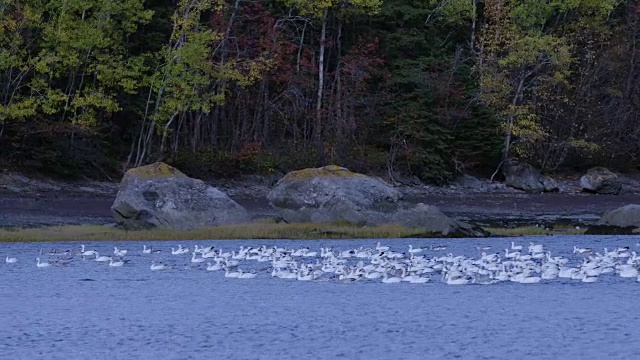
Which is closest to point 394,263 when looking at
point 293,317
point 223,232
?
point 293,317

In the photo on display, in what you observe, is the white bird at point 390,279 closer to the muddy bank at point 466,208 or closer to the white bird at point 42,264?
the white bird at point 42,264

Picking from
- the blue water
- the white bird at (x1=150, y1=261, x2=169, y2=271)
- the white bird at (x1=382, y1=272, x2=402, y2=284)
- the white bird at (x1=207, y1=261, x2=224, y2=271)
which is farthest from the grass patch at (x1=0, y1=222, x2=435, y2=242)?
the white bird at (x1=382, y1=272, x2=402, y2=284)

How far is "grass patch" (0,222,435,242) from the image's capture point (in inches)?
1641

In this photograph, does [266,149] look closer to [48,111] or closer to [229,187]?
[229,187]

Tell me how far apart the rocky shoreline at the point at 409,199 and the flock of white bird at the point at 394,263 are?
1054 centimetres

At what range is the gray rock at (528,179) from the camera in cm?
7250

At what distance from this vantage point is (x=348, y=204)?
44.5 meters

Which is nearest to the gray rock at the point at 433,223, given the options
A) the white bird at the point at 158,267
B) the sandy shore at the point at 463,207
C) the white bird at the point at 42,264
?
the sandy shore at the point at 463,207

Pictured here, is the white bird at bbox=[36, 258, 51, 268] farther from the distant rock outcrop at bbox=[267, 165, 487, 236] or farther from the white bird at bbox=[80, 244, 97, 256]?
the distant rock outcrop at bbox=[267, 165, 487, 236]

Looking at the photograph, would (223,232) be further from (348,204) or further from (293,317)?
(293,317)

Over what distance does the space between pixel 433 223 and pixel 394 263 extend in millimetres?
10637

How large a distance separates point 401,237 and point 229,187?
74.2 feet

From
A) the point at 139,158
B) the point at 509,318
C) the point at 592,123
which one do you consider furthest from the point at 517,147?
the point at 509,318

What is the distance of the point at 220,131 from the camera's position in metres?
71.6
